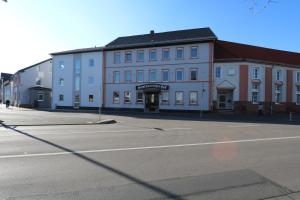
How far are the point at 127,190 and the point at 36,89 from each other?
66557 mm

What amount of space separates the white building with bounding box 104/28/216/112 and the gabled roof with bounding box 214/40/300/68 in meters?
2.15

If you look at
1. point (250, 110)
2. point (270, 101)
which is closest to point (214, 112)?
point (250, 110)

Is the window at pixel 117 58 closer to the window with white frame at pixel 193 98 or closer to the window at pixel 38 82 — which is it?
the window with white frame at pixel 193 98

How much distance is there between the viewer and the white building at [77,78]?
57469 millimetres

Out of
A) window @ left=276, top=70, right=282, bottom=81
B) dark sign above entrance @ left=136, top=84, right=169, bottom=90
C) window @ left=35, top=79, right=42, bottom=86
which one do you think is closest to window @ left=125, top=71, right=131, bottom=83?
dark sign above entrance @ left=136, top=84, right=169, bottom=90

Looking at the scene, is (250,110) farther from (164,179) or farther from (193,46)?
(164,179)

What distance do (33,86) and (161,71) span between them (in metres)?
30.5

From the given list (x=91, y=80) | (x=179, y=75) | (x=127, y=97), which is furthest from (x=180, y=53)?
(x=91, y=80)

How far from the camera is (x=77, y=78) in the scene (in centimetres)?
5956

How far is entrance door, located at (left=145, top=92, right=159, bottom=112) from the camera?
2083 inches

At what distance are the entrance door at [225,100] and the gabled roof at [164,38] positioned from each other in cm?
746

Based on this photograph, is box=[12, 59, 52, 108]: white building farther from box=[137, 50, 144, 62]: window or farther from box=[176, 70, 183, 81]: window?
box=[176, 70, 183, 81]: window

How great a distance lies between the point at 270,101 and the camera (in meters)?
50.8

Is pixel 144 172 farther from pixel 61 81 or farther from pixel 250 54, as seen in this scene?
pixel 61 81
